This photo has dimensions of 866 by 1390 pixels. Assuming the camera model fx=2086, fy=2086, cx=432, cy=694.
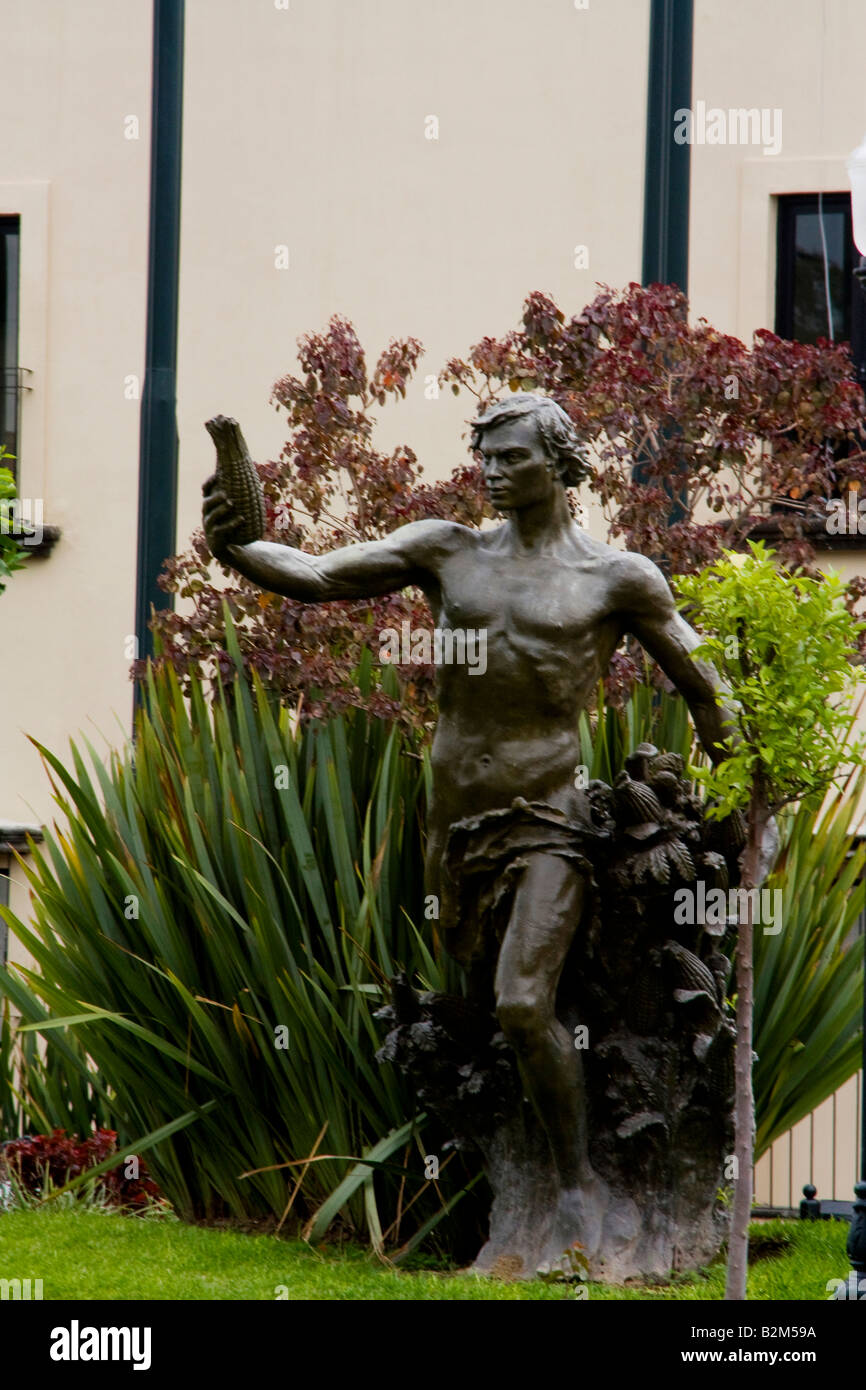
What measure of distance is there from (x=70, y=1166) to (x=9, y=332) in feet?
16.8

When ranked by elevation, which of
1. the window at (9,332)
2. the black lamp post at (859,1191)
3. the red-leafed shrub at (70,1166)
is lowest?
the red-leafed shrub at (70,1166)

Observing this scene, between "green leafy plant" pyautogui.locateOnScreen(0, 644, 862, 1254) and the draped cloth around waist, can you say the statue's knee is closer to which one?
the draped cloth around waist

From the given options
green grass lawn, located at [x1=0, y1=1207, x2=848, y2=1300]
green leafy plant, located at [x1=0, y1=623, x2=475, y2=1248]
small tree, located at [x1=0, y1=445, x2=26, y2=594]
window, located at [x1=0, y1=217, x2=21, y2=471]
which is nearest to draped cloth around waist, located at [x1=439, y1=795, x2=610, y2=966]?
green leafy plant, located at [x1=0, y1=623, x2=475, y2=1248]

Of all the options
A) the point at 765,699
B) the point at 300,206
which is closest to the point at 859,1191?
the point at 765,699

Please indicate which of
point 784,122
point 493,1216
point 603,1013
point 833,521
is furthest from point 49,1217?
point 784,122

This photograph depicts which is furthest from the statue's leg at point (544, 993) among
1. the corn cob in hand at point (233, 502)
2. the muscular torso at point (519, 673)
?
the corn cob in hand at point (233, 502)

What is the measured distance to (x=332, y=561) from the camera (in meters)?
5.61

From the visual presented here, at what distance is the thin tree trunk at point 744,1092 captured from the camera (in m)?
4.88

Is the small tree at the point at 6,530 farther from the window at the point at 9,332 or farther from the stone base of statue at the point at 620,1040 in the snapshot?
the window at the point at 9,332

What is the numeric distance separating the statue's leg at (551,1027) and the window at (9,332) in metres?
5.79

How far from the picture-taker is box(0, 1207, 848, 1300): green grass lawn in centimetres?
552

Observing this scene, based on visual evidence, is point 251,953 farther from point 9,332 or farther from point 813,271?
point 9,332
